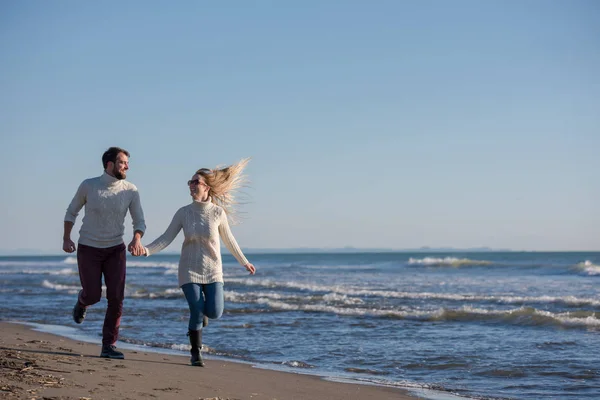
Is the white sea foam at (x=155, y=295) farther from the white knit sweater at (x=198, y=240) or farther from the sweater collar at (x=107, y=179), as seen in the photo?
the sweater collar at (x=107, y=179)

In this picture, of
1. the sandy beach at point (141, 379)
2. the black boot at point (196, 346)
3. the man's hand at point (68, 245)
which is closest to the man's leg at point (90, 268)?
the man's hand at point (68, 245)

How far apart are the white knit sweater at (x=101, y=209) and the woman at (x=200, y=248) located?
401mm

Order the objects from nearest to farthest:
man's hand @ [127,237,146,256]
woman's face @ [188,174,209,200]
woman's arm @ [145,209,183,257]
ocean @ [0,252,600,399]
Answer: man's hand @ [127,237,146,256] → woman's arm @ [145,209,183,257] → woman's face @ [188,174,209,200] → ocean @ [0,252,600,399]

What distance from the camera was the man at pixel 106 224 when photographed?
6.35 meters

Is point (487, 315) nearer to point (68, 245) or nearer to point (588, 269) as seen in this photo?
point (68, 245)

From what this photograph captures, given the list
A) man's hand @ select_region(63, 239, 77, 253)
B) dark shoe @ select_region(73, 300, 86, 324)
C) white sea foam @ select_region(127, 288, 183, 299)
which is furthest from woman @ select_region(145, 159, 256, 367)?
white sea foam @ select_region(127, 288, 183, 299)

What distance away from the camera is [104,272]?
6535 mm

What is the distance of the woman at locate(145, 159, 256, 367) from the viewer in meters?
6.50

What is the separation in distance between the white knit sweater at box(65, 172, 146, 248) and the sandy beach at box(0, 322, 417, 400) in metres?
1.20

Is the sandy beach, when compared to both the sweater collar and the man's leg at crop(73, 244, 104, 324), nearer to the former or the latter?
the man's leg at crop(73, 244, 104, 324)

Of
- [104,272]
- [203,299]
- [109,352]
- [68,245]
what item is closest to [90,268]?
[104,272]

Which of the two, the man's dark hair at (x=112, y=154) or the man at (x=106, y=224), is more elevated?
the man's dark hair at (x=112, y=154)

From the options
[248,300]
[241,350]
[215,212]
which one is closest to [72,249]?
[215,212]

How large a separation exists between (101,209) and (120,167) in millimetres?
448
